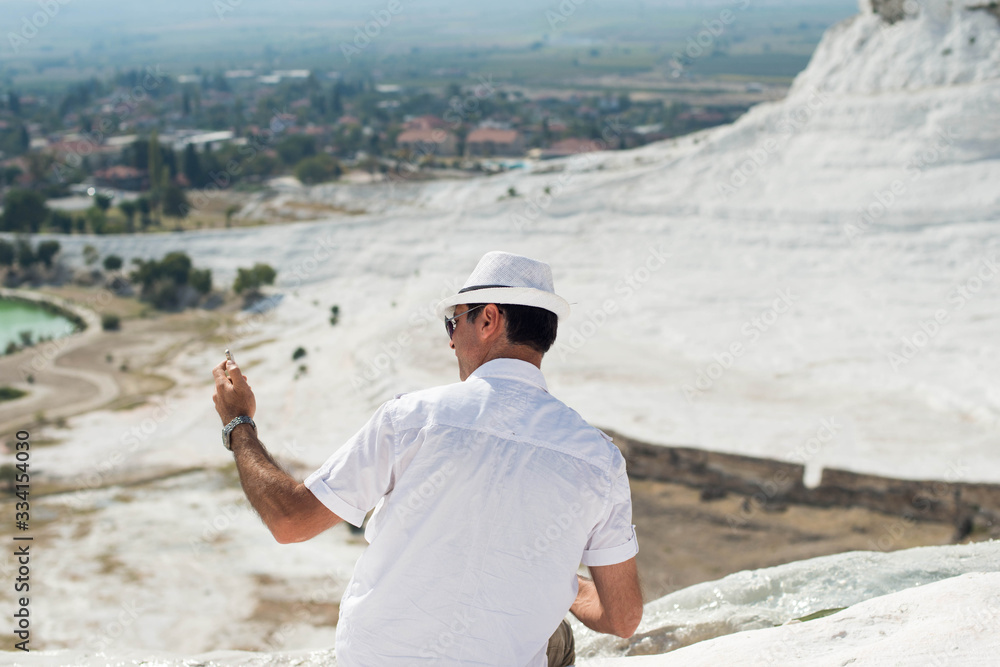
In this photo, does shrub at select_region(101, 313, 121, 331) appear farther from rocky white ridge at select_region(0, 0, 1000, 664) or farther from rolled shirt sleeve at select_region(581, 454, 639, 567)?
rolled shirt sleeve at select_region(581, 454, 639, 567)

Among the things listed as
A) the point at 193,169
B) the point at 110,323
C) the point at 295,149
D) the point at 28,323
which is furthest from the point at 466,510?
the point at 295,149

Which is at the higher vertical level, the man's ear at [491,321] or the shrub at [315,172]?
the man's ear at [491,321]

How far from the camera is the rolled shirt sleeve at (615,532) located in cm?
223

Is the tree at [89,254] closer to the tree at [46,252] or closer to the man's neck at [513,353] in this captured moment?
the tree at [46,252]

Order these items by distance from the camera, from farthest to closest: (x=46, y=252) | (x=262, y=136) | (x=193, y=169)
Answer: (x=262, y=136)
(x=193, y=169)
(x=46, y=252)

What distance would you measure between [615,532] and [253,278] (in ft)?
93.6

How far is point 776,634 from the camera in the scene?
302 cm

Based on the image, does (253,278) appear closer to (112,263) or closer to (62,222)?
(112,263)

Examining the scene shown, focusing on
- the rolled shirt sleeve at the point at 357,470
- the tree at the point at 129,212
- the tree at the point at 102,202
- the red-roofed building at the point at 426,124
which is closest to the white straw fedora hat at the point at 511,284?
the rolled shirt sleeve at the point at 357,470

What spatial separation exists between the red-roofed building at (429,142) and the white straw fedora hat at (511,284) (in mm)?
62121

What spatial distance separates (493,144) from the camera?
64.7 meters

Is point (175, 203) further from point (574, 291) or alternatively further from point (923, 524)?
point (923, 524)

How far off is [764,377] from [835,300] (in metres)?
3.36

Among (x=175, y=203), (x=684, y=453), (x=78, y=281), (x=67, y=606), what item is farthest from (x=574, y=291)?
(x=175, y=203)
